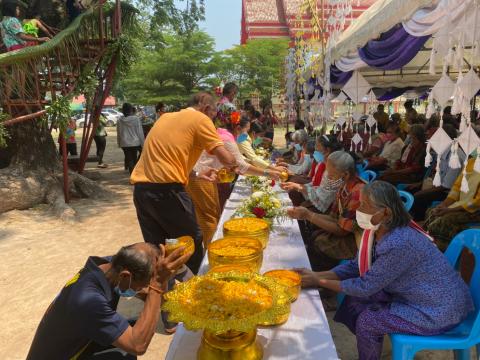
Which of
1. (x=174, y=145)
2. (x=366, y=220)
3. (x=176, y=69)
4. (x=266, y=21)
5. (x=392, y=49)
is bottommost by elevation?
(x=366, y=220)

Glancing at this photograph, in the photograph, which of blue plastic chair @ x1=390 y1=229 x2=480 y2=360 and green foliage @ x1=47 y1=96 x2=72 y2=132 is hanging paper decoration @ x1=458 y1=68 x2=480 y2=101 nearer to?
blue plastic chair @ x1=390 y1=229 x2=480 y2=360

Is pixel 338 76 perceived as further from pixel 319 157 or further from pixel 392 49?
pixel 319 157

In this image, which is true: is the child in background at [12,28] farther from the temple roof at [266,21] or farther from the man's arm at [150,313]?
the temple roof at [266,21]

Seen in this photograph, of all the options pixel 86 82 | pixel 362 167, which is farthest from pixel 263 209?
pixel 86 82

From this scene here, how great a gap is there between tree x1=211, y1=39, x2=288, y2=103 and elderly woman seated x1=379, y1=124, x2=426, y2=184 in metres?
16.0

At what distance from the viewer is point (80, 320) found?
1.50 meters

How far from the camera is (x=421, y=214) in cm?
489

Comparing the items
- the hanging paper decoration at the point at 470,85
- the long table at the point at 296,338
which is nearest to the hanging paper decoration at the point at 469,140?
the hanging paper decoration at the point at 470,85

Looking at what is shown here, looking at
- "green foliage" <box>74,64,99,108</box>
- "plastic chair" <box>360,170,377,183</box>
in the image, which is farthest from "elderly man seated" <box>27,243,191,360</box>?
"green foliage" <box>74,64,99,108</box>

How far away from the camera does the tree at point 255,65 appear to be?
21531mm

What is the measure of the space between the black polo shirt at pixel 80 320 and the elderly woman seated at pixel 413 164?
5.08 m

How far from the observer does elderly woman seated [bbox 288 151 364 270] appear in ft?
8.98

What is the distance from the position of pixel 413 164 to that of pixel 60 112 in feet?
18.4

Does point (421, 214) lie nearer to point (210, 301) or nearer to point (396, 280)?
point (396, 280)
